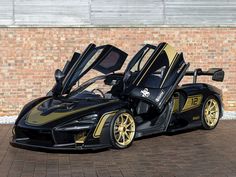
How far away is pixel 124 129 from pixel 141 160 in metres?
1.00

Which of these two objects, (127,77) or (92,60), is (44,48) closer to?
(92,60)

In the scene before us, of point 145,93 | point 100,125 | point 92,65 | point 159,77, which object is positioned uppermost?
point 92,65

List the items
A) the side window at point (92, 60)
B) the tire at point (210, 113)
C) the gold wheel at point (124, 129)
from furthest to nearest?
1. the tire at point (210, 113)
2. the side window at point (92, 60)
3. the gold wheel at point (124, 129)

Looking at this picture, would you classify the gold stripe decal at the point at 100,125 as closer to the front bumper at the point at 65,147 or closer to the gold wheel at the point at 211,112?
the front bumper at the point at 65,147

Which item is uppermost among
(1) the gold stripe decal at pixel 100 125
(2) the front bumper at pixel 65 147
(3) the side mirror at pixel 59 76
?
(3) the side mirror at pixel 59 76

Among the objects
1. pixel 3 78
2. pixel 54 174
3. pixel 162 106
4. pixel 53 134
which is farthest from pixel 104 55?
pixel 3 78

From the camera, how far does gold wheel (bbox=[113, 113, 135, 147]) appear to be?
26.5 ft

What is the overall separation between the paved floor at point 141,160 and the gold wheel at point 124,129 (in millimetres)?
160

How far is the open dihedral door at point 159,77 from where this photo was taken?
855 cm

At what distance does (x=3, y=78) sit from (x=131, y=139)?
15.3 ft

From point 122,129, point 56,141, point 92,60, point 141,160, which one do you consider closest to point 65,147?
point 56,141

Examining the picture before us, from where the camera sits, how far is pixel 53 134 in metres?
7.63

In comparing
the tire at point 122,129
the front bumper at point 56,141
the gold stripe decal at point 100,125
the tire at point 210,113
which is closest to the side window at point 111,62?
the tire at point 122,129

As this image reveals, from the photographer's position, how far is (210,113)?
10.1 m
